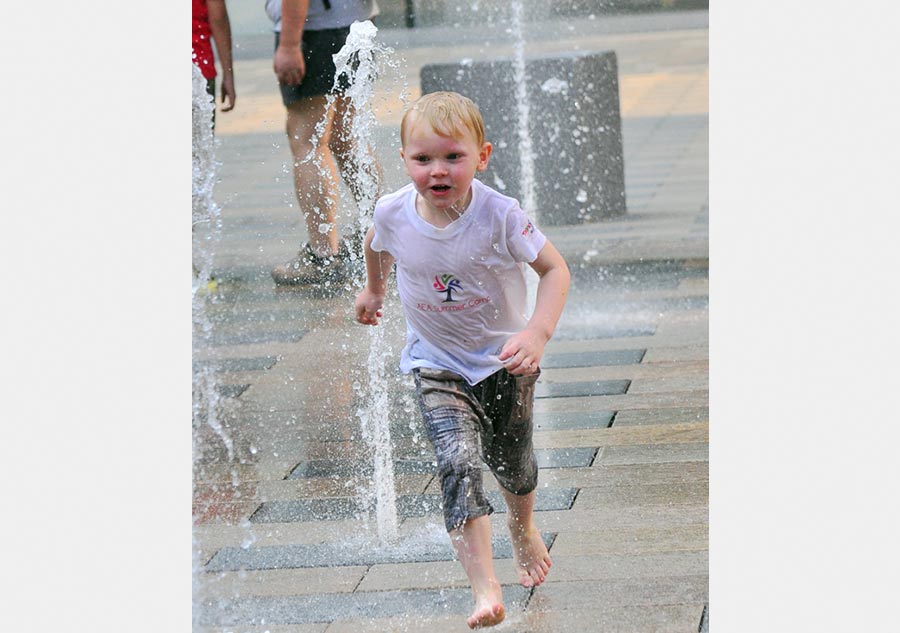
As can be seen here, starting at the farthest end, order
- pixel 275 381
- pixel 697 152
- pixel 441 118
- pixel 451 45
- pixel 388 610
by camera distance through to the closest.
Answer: pixel 451 45 < pixel 697 152 < pixel 275 381 < pixel 388 610 < pixel 441 118

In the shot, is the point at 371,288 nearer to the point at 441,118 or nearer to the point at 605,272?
the point at 441,118

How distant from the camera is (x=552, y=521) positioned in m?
3.94

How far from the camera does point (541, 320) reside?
126 inches

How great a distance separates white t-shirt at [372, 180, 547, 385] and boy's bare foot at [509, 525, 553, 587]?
412 mm

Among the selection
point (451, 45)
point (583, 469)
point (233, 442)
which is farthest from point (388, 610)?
point (451, 45)

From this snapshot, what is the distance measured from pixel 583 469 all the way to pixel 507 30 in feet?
30.2

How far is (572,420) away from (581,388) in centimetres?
39

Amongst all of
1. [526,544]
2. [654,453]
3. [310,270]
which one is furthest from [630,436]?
[310,270]

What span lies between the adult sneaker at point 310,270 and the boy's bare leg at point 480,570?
253cm

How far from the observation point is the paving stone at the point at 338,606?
344cm

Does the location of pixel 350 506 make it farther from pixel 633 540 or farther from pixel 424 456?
pixel 633 540

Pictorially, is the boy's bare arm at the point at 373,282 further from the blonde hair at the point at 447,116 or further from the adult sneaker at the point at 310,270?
the adult sneaker at the point at 310,270

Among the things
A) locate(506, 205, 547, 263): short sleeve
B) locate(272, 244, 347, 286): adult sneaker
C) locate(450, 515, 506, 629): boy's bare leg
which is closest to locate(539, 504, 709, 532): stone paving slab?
locate(450, 515, 506, 629): boy's bare leg

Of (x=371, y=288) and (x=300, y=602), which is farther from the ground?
(x=371, y=288)
